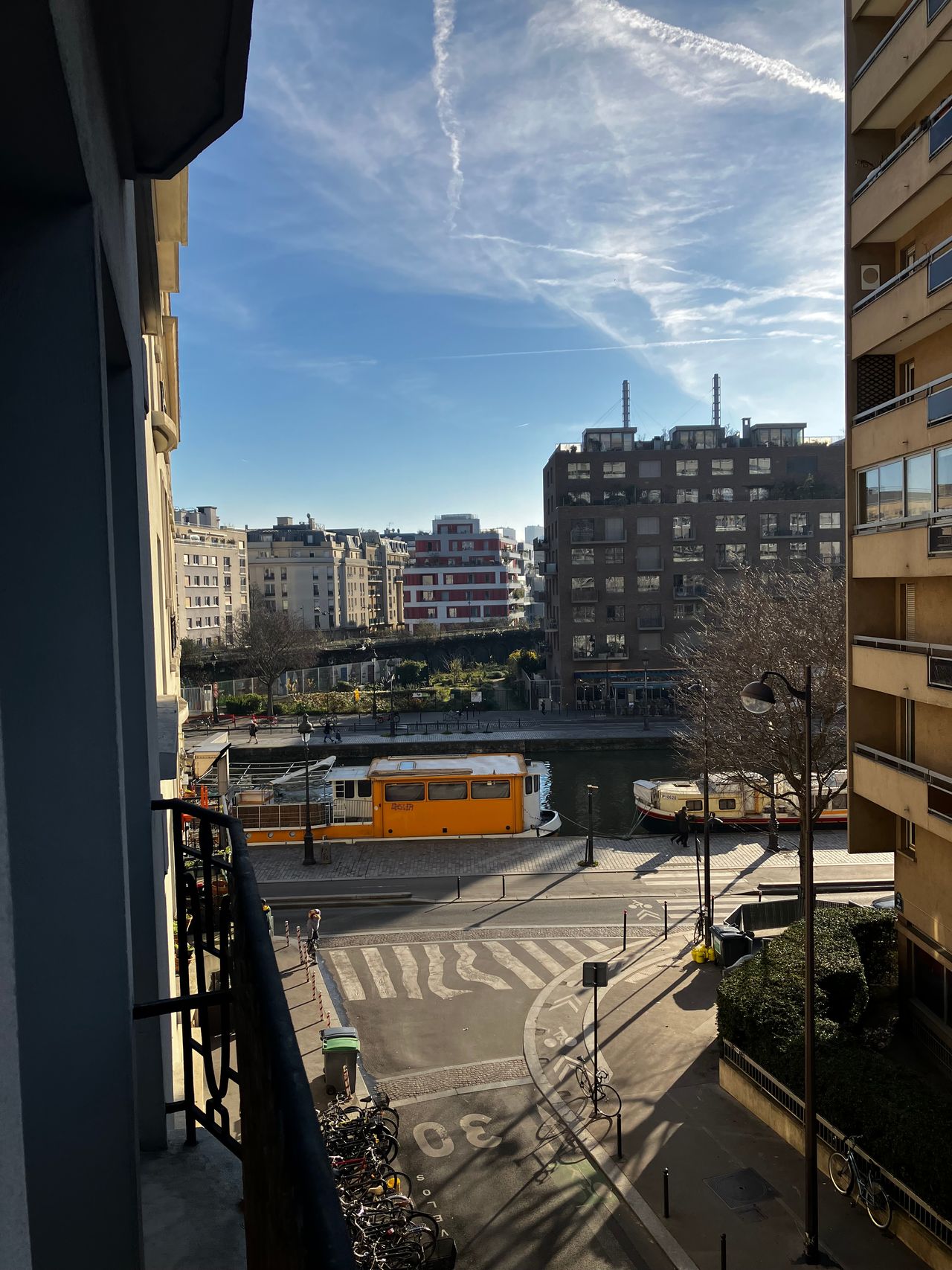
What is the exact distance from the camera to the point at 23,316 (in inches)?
80.0

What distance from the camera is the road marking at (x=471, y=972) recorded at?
1683cm

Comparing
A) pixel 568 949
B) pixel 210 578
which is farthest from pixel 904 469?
pixel 210 578

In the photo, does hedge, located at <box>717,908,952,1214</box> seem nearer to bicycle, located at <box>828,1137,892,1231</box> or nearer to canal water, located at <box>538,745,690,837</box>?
bicycle, located at <box>828,1137,892,1231</box>

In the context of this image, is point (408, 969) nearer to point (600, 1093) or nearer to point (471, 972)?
point (471, 972)

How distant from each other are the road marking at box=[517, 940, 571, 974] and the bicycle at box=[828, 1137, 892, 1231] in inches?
289

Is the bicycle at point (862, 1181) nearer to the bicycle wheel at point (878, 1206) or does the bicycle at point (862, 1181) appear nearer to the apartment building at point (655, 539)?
the bicycle wheel at point (878, 1206)

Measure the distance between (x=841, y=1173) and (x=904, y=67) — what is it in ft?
47.4

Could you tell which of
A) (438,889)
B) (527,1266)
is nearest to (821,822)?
(438,889)

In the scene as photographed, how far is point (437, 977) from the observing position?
17.3 m

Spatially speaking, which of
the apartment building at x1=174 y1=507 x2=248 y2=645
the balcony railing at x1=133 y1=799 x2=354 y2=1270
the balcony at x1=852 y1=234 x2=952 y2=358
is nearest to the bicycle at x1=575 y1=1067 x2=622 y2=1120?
the balcony railing at x1=133 y1=799 x2=354 y2=1270

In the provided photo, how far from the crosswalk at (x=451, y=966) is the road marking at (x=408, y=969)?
0.6 inches

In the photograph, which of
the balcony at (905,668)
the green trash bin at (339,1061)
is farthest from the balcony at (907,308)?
the green trash bin at (339,1061)

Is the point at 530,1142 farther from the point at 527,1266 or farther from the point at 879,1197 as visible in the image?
the point at 879,1197

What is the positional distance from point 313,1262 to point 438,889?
22.6 metres
